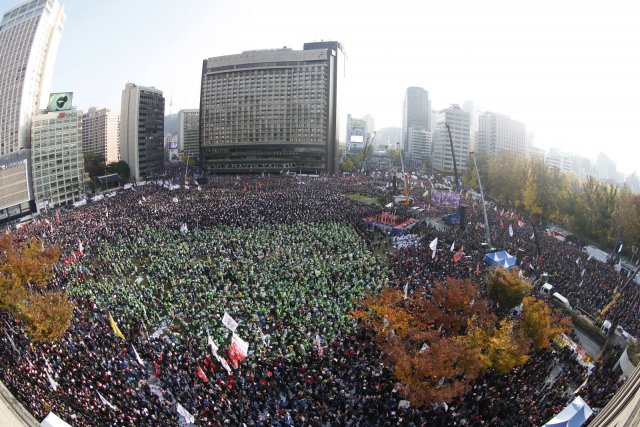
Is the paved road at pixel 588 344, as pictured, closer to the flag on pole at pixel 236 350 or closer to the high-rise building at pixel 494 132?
the flag on pole at pixel 236 350

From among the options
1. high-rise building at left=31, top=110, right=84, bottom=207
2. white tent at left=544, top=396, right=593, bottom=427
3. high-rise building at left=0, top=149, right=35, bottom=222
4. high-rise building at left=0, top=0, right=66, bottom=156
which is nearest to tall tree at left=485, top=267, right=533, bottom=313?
white tent at left=544, top=396, right=593, bottom=427

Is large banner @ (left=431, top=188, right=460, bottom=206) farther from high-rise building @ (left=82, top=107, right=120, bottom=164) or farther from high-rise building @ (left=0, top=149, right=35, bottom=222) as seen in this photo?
high-rise building @ (left=82, top=107, right=120, bottom=164)

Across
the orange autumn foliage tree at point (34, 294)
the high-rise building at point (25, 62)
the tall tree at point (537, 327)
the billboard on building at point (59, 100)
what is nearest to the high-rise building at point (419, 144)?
the billboard on building at point (59, 100)

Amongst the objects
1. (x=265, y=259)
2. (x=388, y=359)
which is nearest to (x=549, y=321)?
(x=388, y=359)

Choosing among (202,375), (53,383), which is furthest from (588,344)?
(53,383)

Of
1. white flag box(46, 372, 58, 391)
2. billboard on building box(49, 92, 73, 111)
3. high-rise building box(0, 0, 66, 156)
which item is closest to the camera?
white flag box(46, 372, 58, 391)

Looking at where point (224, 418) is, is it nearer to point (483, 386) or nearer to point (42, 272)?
point (483, 386)
